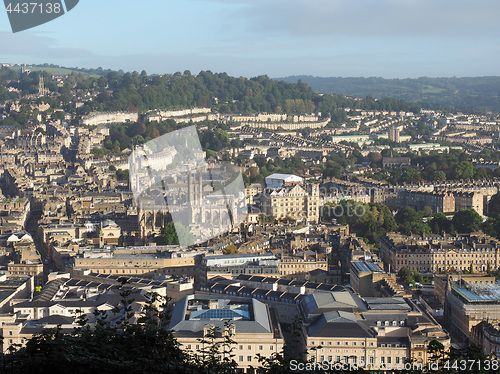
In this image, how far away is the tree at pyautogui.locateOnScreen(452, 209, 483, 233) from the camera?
96.5ft

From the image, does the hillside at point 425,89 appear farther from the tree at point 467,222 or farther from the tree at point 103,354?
the tree at point 103,354

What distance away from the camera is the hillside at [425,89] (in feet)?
389

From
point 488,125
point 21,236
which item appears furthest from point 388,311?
point 488,125

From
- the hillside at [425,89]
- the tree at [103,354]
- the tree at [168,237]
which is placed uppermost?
the tree at [103,354]

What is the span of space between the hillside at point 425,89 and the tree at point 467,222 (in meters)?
77.1

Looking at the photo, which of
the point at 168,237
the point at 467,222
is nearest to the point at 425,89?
the point at 467,222

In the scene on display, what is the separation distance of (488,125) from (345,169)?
31.7 m

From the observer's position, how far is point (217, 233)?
87.1 ft

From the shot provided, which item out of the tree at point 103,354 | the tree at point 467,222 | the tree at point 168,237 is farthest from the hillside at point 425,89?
the tree at point 103,354

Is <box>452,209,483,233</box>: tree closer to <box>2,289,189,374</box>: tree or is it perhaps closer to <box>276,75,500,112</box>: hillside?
<box>2,289,189,374</box>: tree

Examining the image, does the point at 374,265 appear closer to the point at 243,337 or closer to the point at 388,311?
the point at 388,311

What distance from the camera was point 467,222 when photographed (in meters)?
29.7

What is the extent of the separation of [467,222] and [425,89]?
114225mm

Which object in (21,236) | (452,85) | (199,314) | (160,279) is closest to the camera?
(199,314)
